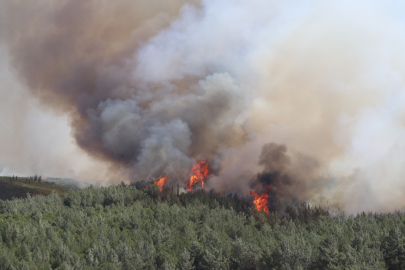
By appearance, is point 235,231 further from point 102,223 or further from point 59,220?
point 59,220

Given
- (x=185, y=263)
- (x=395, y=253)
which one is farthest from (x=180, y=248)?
(x=395, y=253)

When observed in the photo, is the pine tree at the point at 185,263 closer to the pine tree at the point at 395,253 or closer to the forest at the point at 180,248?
the forest at the point at 180,248

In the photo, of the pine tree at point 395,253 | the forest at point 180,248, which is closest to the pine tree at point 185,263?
the forest at point 180,248

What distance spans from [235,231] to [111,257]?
66849 millimetres

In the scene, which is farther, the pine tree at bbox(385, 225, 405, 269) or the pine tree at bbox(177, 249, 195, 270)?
the pine tree at bbox(177, 249, 195, 270)

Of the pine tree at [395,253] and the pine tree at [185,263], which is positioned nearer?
the pine tree at [395,253]

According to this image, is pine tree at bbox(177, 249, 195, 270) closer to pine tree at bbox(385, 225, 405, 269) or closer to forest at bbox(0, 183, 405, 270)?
forest at bbox(0, 183, 405, 270)

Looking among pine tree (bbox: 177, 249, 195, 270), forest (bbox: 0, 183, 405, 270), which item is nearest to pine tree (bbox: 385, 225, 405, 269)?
forest (bbox: 0, 183, 405, 270)

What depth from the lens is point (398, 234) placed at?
109 metres

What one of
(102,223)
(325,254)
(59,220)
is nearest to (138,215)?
(102,223)

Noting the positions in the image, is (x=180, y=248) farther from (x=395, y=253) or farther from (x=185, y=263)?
(x=395, y=253)

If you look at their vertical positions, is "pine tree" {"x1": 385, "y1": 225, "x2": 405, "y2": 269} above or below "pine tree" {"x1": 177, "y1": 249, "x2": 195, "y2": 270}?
above

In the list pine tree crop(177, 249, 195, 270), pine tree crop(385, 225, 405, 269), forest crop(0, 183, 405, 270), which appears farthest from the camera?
pine tree crop(177, 249, 195, 270)

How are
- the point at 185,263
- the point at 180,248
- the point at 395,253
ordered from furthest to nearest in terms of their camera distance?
the point at 180,248 → the point at 185,263 → the point at 395,253
